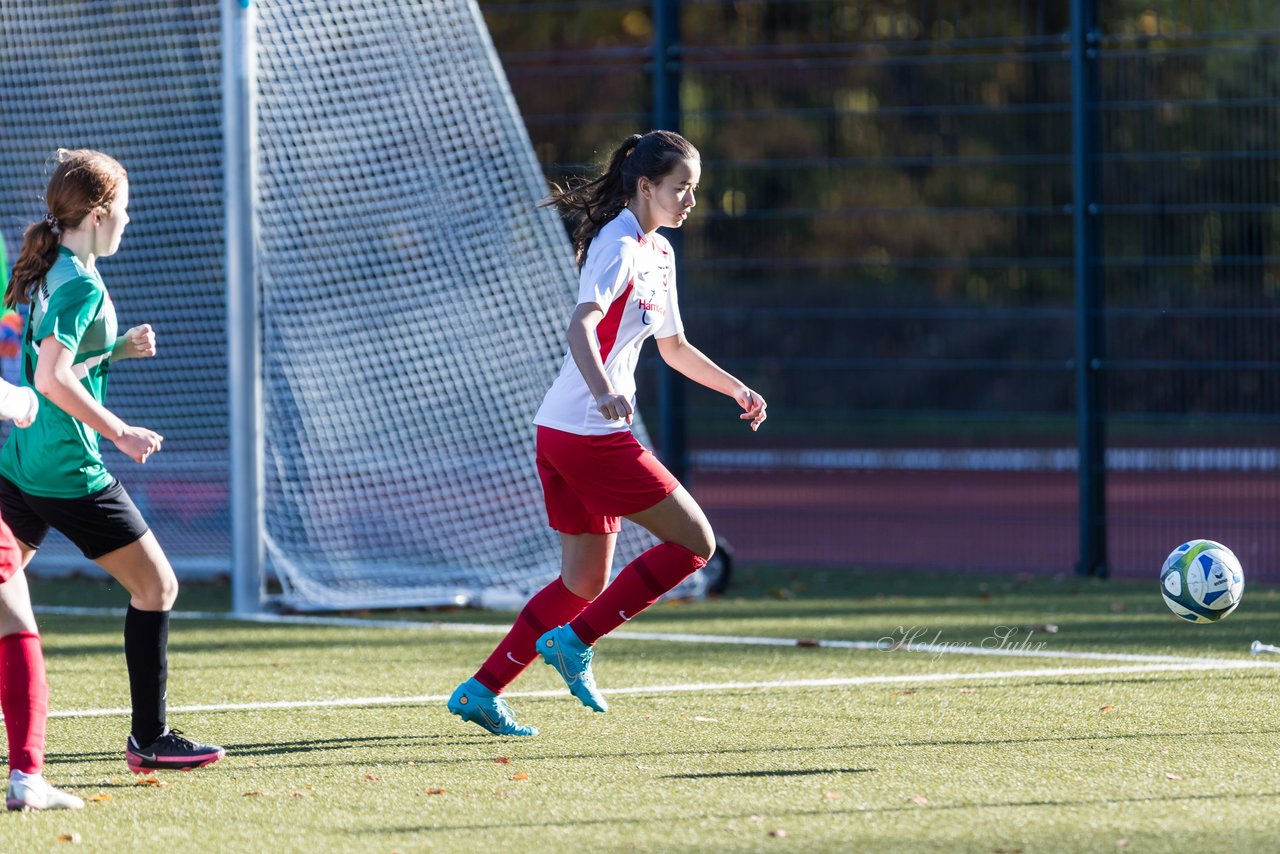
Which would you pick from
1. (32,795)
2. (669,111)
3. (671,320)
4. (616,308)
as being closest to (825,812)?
(616,308)

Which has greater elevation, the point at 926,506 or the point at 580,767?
the point at 580,767

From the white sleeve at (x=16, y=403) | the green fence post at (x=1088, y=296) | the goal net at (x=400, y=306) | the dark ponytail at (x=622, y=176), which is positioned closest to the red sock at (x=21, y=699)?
the white sleeve at (x=16, y=403)

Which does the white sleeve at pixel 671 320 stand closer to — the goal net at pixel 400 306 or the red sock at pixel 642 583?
the red sock at pixel 642 583

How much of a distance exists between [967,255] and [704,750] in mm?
20123

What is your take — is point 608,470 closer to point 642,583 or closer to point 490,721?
point 642,583

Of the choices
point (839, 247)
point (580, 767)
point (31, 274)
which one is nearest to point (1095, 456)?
point (580, 767)

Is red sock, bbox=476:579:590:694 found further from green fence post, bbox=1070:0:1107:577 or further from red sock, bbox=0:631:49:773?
green fence post, bbox=1070:0:1107:577

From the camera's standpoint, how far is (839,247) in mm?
25766

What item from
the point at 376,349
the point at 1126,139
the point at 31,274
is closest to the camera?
the point at 31,274

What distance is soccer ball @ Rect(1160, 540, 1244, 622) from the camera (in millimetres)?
6008

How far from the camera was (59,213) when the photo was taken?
4.86 m

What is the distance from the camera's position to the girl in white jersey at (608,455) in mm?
5352

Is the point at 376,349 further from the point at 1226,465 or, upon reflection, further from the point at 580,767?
the point at 1226,465

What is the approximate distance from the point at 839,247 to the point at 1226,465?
34.3 feet
